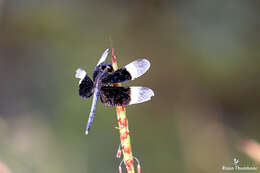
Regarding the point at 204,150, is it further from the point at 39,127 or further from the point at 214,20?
the point at 39,127

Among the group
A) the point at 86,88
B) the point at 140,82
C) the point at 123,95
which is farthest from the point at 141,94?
the point at 140,82

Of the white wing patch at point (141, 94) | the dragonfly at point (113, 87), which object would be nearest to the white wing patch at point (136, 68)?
the dragonfly at point (113, 87)

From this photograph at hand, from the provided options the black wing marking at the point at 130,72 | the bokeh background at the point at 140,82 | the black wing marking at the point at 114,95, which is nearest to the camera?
the black wing marking at the point at 114,95

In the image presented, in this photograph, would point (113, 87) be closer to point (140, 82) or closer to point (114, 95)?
point (114, 95)

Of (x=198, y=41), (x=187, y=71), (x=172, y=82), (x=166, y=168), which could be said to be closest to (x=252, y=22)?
(x=198, y=41)

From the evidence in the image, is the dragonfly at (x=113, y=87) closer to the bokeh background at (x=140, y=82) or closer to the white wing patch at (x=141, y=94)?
the white wing patch at (x=141, y=94)

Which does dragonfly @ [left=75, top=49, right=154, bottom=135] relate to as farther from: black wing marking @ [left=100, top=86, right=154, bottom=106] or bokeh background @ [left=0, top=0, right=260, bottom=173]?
bokeh background @ [left=0, top=0, right=260, bottom=173]
